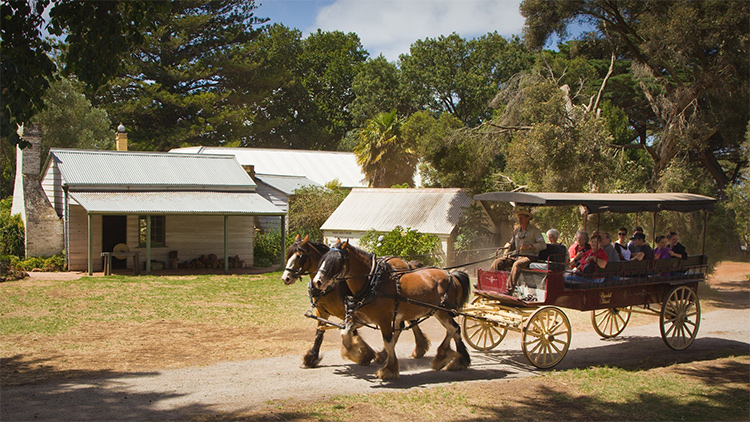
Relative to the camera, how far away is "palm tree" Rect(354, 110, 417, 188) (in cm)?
3553

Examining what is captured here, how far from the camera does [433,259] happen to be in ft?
73.3

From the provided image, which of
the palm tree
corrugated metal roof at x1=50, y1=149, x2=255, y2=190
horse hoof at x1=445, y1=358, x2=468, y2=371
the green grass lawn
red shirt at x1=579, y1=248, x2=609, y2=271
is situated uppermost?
the palm tree

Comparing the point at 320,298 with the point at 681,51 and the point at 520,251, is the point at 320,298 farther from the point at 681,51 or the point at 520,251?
the point at 681,51

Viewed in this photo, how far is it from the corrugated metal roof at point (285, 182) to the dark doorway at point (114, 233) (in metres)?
9.31

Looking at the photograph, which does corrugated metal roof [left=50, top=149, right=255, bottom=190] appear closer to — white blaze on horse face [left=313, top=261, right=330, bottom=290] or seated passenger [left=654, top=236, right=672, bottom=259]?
white blaze on horse face [left=313, top=261, right=330, bottom=290]

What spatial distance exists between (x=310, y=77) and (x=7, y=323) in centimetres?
4953

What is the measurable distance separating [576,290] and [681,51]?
11410mm

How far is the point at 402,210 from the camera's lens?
2561cm

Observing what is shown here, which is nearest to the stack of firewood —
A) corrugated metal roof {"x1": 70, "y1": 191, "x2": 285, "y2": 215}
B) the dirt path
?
corrugated metal roof {"x1": 70, "y1": 191, "x2": 285, "y2": 215}

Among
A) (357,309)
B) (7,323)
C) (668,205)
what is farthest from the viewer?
(7,323)

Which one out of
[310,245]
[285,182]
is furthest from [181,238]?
[310,245]

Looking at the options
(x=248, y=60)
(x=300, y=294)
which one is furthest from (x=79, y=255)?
(x=248, y=60)

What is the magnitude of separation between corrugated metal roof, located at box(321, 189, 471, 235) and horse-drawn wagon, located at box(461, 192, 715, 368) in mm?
11844

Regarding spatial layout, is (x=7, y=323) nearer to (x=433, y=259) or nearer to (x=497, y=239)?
(x=433, y=259)
